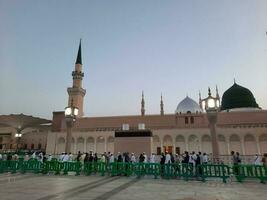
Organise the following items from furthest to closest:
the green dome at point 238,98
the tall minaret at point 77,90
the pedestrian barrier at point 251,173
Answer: the green dome at point 238,98 → the tall minaret at point 77,90 → the pedestrian barrier at point 251,173

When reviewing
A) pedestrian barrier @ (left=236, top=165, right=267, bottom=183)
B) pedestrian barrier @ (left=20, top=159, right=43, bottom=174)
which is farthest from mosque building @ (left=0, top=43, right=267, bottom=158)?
pedestrian barrier @ (left=236, top=165, right=267, bottom=183)

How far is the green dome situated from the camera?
1957 inches

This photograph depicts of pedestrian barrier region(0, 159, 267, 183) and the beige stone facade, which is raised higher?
the beige stone facade

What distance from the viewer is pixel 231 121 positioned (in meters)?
41.9

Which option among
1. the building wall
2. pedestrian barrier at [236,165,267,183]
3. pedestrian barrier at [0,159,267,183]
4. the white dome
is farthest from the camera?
the white dome

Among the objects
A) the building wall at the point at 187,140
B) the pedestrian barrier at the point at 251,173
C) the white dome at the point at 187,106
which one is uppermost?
Answer: the white dome at the point at 187,106

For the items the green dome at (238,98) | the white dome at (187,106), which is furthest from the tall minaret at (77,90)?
the green dome at (238,98)

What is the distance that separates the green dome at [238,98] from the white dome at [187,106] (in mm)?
6383

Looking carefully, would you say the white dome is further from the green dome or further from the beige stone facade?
the beige stone facade

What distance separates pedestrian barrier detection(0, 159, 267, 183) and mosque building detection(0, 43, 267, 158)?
22.3 meters

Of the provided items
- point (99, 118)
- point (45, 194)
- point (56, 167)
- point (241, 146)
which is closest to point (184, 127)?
point (241, 146)

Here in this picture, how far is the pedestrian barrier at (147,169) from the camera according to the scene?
1098 cm

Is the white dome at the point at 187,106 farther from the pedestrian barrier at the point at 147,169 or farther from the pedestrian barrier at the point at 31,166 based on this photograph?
the pedestrian barrier at the point at 31,166

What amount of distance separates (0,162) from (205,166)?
13.1 metres
